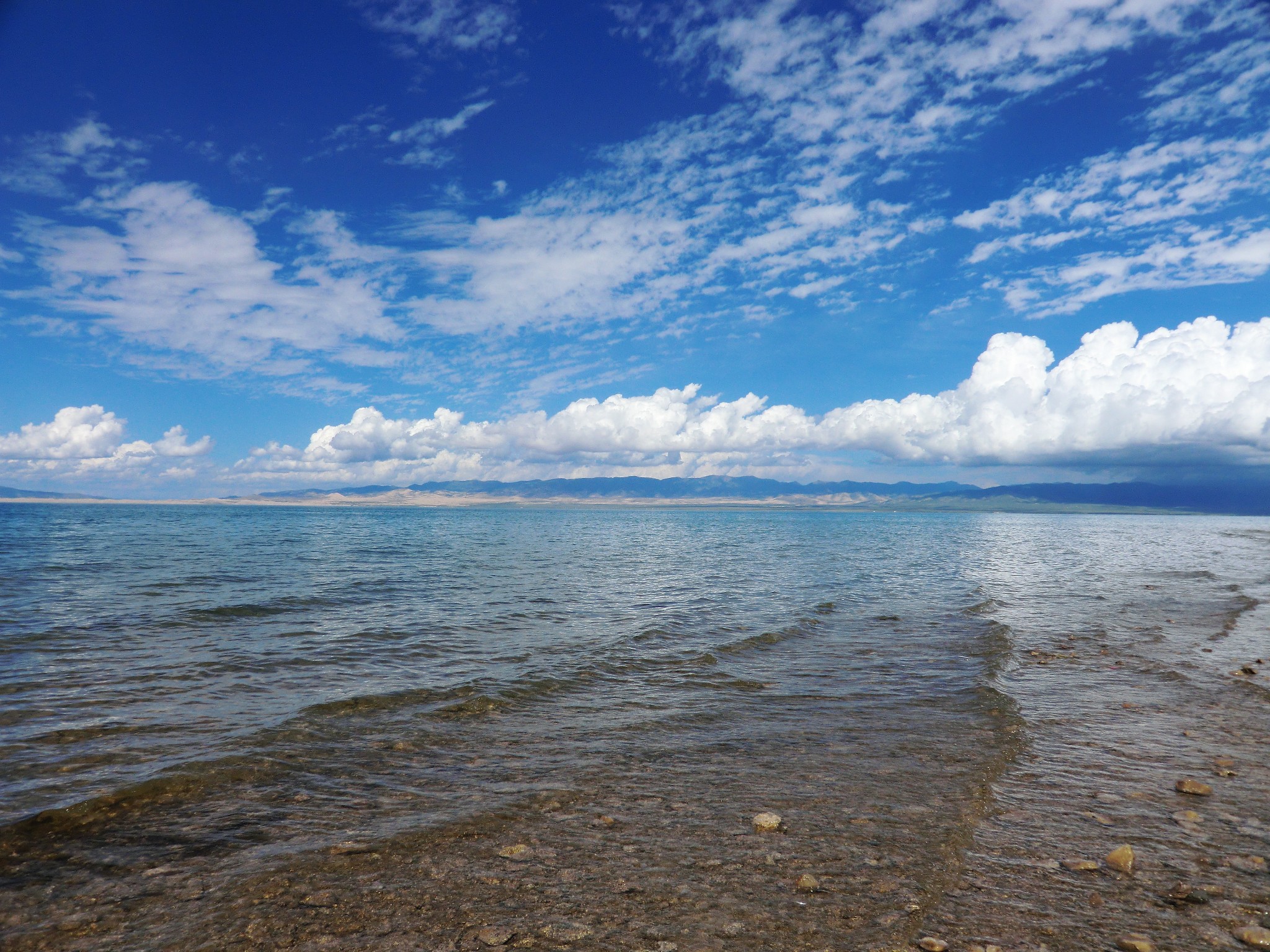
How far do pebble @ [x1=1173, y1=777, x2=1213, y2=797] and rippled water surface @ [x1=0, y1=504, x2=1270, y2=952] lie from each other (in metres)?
0.14

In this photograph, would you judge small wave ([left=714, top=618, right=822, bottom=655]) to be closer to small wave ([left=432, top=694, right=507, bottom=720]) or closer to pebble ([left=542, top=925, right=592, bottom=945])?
small wave ([left=432, top=694, right=507, bottom=720])

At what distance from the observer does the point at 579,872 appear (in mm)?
6770

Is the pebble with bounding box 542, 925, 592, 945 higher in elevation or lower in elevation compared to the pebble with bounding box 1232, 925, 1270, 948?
lower

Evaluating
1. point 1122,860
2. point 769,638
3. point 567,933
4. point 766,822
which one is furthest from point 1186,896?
point 769,638

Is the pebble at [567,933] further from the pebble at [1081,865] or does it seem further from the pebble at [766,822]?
the pebble at [1081,865]

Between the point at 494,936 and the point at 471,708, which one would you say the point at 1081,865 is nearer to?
the point at 494,936

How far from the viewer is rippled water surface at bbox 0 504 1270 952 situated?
5.98m

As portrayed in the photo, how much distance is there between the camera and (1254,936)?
Result: 212 inches

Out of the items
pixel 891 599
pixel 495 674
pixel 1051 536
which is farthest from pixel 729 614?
pixel 1051 536

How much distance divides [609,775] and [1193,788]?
26.6 ft

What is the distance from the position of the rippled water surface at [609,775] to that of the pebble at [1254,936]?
0.23m

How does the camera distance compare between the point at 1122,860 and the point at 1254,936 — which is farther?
the point at 1122,860

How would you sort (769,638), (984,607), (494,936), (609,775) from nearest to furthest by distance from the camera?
(494,936)
(609,775)
(769,638)
(984,607)

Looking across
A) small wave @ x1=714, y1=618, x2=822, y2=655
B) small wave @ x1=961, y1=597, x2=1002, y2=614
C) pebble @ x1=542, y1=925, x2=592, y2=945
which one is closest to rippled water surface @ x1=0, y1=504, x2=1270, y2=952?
pebble @ x1=542, y1=925, x2=592, y2=945
